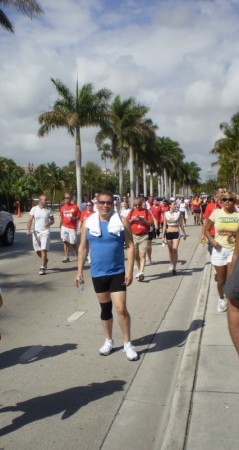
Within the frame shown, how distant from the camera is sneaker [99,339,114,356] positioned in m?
5.62

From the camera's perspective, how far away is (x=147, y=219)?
34.9ft

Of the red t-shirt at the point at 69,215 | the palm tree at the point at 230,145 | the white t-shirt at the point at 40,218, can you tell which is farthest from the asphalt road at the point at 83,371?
the palm tree at the point at 230,145

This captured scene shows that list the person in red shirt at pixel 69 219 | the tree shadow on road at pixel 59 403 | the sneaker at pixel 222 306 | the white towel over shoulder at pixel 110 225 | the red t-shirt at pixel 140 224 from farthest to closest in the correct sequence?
the person in red shirt at pixel 69 219 → the red t-shirt at pixel 140 224 → the sneaker at pixel 222 306 → the white towel over shoulder at pixel 110 225 → the tree shadow on road at pixel 59 403

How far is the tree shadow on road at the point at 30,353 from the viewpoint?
5.44 metres

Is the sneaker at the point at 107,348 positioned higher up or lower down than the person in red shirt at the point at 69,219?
lower down

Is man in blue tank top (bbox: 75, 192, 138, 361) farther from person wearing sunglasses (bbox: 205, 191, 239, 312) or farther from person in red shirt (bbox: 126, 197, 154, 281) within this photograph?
person in red shirt (bbox: 126, 197, 154, 281)

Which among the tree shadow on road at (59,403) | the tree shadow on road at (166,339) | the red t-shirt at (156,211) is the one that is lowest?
the tree shadow on road at (166,339)

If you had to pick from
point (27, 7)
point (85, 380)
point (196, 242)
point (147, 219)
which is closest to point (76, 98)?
point (27, 7)

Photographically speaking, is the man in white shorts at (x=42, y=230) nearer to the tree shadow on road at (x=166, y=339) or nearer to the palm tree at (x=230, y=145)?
the tree shadow on road at (x=166, y=339)

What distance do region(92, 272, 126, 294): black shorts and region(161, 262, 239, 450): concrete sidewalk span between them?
1000 mm

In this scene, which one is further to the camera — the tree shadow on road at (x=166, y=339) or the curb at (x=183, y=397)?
the tree shadow on road at (x=166, y=339)

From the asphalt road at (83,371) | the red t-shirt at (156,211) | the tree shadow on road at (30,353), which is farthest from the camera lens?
the red t-shirt at (156,211)

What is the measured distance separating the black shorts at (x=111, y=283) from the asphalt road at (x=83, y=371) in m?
0.77

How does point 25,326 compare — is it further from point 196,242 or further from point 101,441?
point 196,242
